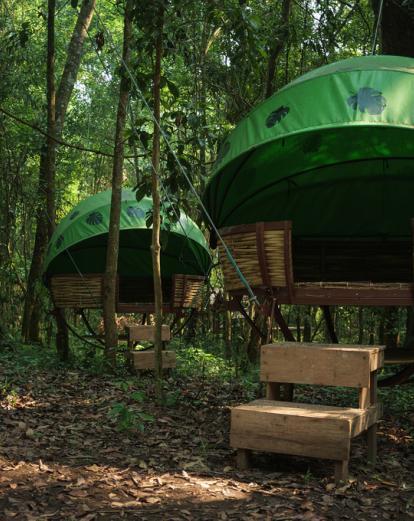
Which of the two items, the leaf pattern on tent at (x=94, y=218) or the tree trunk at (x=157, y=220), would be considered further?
the leaf pattern on tent at (x=94, y=218)

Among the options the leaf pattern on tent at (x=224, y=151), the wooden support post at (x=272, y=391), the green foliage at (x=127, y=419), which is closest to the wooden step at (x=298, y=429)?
the wooden support post at (x=272, y=391)

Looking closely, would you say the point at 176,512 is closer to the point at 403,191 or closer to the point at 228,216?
the point at 228,216

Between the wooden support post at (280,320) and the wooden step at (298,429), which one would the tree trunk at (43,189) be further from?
the wooden step at (298,429)

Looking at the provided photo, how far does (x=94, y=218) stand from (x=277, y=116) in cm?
421

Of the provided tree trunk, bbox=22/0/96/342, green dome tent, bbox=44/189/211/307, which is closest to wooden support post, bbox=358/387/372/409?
green dome tent, bbox=44/189/211/307

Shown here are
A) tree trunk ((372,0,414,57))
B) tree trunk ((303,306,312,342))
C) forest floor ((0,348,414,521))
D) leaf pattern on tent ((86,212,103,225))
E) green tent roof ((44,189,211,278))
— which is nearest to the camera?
forest floor ((0,348,414,521))

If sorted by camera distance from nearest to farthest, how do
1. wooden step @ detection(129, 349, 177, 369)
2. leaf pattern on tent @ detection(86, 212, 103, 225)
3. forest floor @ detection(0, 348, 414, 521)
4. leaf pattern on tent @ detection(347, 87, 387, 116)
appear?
forest floor @ detection(0, 348, 414, 521) < leaf pattern on tent @ detection(347, 87, 387, 116) < wooden step @ detection(129, 349, 177, 369) < leaf pattern on tent @ detection(86, 212, 103, 225)

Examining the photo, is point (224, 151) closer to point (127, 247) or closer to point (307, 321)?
point (127, 247)

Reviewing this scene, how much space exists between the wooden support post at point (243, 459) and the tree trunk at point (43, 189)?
19.4 ft

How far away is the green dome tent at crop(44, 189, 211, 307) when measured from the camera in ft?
28.8

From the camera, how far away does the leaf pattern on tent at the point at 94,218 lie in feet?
29.1

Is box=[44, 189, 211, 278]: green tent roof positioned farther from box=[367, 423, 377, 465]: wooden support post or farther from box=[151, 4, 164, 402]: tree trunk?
box=[367, 423, 377, 465]: wooden support post

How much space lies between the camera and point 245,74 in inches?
390

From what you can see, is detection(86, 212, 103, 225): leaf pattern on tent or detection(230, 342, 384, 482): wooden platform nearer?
detection(230, 342, 384, 482): wooden platform
